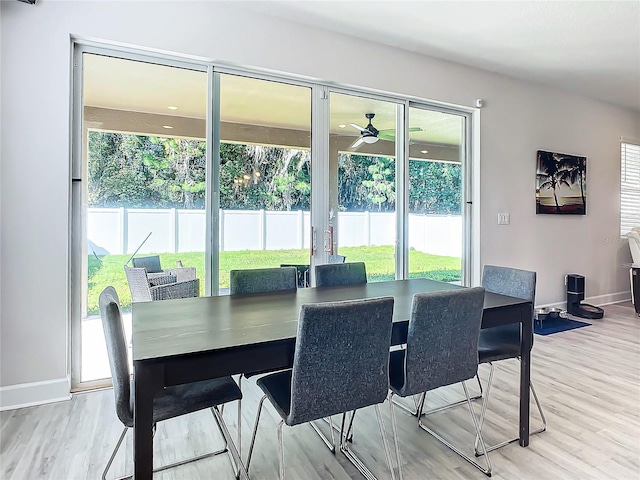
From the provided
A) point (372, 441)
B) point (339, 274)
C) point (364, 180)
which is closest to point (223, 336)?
point (372, 441)

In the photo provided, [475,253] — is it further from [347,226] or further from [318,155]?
[318,155]

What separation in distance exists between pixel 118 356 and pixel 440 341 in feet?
4.34

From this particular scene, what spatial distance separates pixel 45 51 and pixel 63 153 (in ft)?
2.16

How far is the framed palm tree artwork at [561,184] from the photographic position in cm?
485

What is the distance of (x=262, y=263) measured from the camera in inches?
133

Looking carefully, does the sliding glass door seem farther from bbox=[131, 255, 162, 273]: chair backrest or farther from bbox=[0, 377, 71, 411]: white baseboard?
bbox=[0, 377, 71, 411]: white baseboard

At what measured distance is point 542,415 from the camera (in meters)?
2.24

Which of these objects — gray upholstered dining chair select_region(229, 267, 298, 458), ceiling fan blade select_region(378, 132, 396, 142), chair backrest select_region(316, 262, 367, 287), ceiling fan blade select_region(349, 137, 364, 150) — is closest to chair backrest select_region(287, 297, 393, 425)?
gray upholstered dining chair select_region(229, 267, 298, 458)

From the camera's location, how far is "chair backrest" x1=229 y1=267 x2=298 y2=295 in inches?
95.1

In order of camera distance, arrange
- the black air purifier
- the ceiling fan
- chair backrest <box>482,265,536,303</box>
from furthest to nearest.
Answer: the black air purifier → the ceiling fan → chair backrest <box>482,265,536,303</box>

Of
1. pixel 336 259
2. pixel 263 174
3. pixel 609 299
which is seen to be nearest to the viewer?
pixel 263 174

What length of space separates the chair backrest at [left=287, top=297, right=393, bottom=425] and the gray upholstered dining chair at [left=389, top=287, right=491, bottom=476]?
0.55 ft

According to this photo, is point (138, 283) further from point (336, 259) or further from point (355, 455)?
point (355, 455)

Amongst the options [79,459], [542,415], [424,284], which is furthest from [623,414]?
[79,459]
